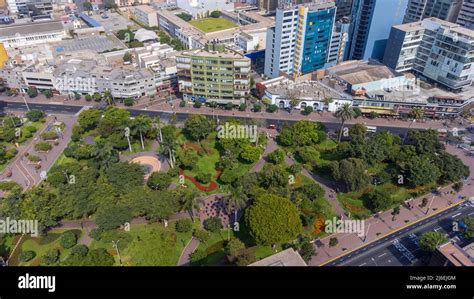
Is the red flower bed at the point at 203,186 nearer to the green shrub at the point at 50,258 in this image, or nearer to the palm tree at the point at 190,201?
the palm tree at the point at 190,201

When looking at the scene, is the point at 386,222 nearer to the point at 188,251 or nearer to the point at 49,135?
the point at 188,251

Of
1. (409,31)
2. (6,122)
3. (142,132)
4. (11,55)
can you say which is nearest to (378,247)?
(142,132)

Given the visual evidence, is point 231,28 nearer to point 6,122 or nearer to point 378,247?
point 6,122

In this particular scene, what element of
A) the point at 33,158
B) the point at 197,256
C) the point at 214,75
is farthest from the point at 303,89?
the point at 33,158

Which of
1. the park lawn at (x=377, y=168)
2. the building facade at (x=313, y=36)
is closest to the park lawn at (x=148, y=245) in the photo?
the park lawn at (x=377, y=168)

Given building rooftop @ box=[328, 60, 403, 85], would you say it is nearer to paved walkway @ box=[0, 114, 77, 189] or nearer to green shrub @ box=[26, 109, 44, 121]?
paved walkway @ box=[0, 114, 77, 189]
